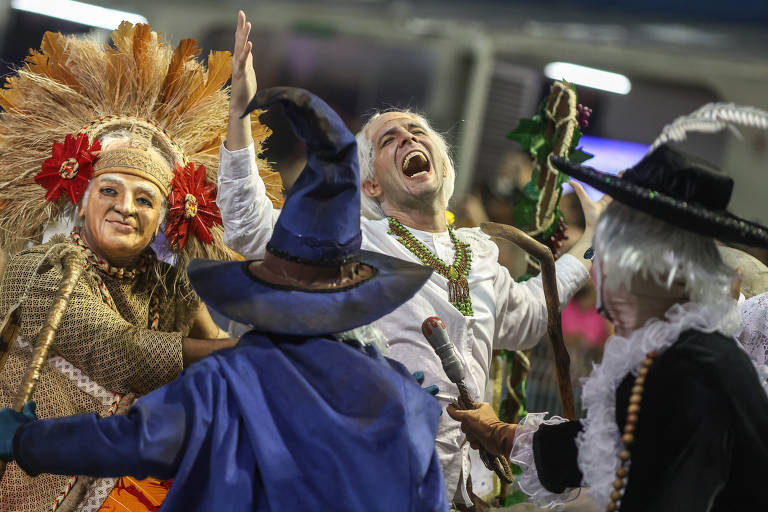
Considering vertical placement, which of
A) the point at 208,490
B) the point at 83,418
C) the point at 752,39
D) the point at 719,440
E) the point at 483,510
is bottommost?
the point at 483,510

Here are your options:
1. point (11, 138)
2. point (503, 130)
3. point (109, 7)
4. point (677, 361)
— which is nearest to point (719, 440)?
point (677, 361)

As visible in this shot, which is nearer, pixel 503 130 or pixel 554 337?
pixel 554 337

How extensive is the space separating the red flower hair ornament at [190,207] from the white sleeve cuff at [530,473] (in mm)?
1366

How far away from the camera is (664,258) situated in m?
2.16

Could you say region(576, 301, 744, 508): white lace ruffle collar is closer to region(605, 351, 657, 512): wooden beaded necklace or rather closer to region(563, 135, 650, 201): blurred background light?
region(605, 351, 657, 512): wooden beaded necklace

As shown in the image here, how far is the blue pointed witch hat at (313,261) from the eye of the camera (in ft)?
6.98

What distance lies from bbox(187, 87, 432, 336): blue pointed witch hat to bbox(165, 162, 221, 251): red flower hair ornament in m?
0.91

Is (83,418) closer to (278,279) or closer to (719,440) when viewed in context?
(278,279)

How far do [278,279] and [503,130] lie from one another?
857 centimetres

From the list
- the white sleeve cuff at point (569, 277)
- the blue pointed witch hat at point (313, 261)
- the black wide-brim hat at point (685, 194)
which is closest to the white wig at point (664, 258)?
the black wide-brim hat at point (685, 194)

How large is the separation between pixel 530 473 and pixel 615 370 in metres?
0.46

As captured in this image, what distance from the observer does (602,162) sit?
9.87m

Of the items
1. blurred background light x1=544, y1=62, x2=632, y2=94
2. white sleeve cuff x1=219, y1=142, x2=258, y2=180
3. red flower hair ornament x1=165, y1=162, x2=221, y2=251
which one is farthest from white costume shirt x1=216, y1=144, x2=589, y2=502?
blurred background light x1=544, y1=62, x2=632, y2=94

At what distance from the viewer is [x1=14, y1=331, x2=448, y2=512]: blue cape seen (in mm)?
1987
